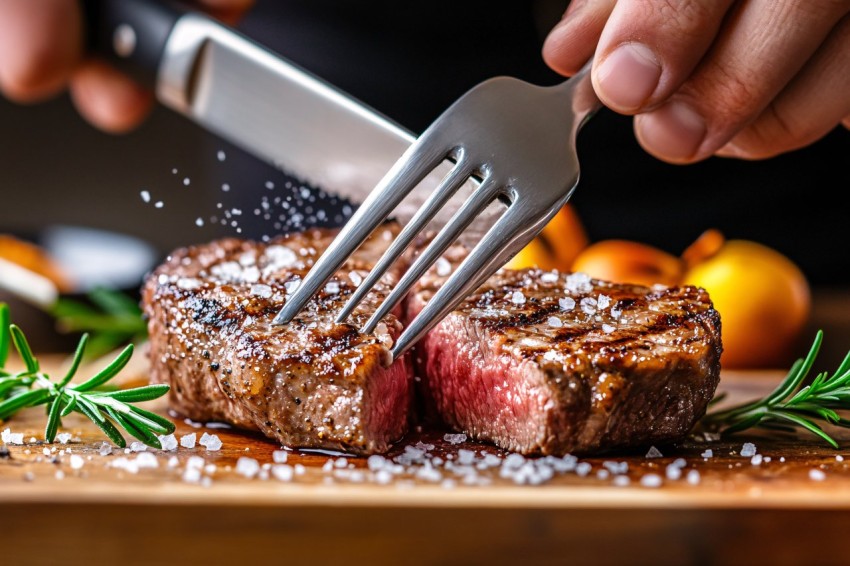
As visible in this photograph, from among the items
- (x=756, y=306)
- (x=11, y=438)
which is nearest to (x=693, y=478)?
(x=11, y=438)

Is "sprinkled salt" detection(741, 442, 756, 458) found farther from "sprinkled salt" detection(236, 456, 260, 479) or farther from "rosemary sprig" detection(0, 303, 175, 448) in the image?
"rosemary sprig" detection(0, 303, 175, 448)

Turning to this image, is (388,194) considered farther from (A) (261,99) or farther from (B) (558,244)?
(B) (558,244)

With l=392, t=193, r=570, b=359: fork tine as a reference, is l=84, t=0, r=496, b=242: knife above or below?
above

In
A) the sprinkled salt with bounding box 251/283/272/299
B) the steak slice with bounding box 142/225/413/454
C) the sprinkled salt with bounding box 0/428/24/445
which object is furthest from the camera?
the sprinkled salt with bounding box 251/283/272/299

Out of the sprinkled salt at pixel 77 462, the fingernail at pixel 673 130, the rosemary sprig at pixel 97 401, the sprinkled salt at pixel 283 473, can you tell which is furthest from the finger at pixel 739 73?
the sprinkled salt at pixel 77 462

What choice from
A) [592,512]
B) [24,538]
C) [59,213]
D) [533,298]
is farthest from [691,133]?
[59,213]

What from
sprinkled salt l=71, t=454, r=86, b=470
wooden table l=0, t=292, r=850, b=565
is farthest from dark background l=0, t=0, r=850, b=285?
wooden table l=0, t=292, r=850, b=565
